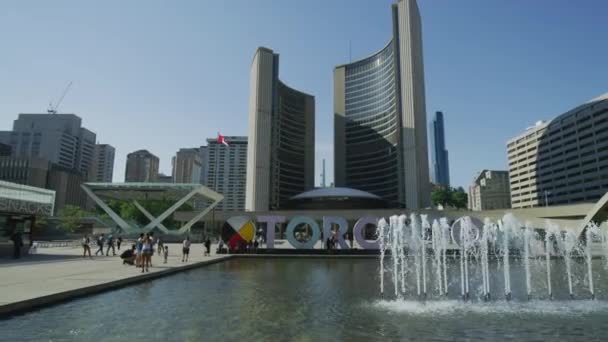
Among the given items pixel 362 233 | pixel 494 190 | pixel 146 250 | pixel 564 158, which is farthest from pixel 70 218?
pixel 494 190

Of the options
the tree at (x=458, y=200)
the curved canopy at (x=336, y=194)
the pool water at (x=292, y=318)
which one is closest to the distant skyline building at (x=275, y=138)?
the curved canopy at (x=336, y=194)

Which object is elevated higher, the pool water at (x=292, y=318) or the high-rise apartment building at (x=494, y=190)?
the high-rise apartment building at (x=494, y=190)

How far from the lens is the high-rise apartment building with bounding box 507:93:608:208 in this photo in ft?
336

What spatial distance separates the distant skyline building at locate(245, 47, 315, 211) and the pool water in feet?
324

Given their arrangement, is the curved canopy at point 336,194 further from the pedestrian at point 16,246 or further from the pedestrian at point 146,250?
the pedestrian at point 146,250

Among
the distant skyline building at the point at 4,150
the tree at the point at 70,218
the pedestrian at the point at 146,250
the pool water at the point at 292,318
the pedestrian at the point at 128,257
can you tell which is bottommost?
the pool water at the point at 292,318

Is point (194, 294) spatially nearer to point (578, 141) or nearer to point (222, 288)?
point (222, 288)

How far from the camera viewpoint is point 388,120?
119 m

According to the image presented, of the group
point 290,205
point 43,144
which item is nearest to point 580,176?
point 290,205

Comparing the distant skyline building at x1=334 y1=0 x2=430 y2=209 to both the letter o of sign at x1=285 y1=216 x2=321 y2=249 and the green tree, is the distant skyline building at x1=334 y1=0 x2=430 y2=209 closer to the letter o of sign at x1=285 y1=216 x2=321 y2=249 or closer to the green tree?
the green tree

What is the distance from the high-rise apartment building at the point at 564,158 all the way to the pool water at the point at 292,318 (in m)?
116

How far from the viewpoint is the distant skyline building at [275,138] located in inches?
4456

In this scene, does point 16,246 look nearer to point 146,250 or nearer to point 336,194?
point 146,250

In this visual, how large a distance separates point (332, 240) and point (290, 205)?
8651 centimetres
